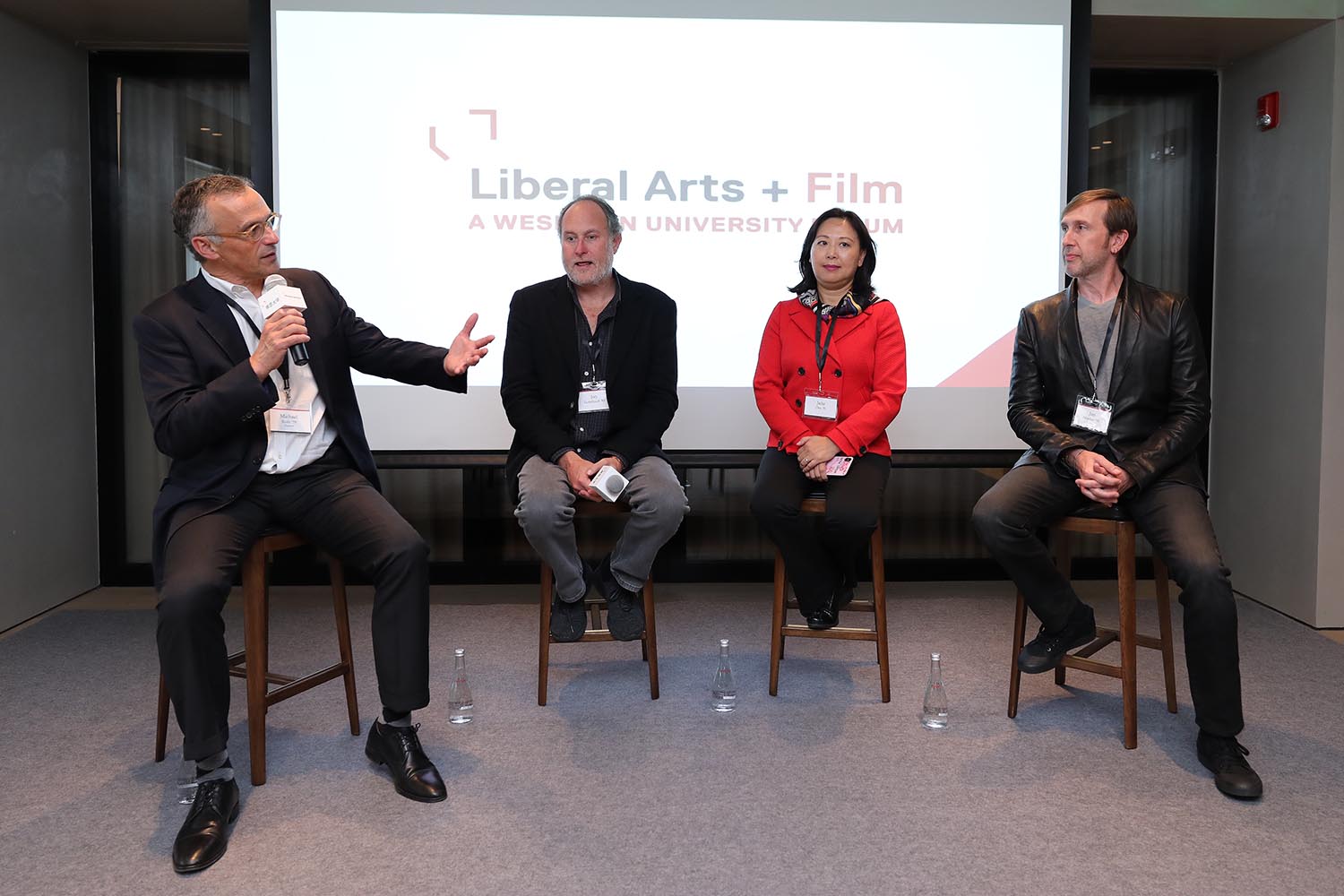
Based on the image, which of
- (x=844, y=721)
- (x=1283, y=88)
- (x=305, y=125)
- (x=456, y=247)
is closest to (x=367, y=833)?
(x=844, y=721)

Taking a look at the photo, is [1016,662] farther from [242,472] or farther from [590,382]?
[242,472]

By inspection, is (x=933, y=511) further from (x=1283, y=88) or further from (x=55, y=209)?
(x=55, y=209)

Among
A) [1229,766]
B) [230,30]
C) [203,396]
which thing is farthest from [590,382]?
Answer: [230,30]

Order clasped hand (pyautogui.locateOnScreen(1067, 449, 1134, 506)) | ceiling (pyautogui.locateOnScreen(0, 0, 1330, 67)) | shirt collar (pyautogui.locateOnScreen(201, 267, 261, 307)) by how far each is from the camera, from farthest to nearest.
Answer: ceiling (pyautogui.locateOnScreen(0, 0, 1330, 67)) < clasped hand (pyautogui.locateOnScreen(1067, 449, 1134, 506)) < shirt collar (pyautogui.locateOnScreen(201, 267, 261, 307))

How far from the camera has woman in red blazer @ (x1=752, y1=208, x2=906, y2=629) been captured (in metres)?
2.84

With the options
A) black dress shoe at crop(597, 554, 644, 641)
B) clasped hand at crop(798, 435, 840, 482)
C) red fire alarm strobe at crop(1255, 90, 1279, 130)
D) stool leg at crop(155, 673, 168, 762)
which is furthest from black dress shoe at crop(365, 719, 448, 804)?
red fire alarm strobe at crop(1255, 90, 1279, 130)

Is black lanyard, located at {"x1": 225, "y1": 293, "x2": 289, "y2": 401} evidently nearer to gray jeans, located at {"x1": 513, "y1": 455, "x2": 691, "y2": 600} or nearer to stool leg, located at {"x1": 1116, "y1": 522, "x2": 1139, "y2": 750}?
gray jeans, located at {"x1": 513, "y1": 455, "x2": 691, "y2": 600}

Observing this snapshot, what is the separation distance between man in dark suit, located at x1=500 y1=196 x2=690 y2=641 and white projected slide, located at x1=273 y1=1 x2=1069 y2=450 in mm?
651

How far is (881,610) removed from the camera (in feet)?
9.37

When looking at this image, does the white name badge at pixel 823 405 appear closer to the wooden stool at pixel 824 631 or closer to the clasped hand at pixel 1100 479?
the wooden stool at pixel 824 631

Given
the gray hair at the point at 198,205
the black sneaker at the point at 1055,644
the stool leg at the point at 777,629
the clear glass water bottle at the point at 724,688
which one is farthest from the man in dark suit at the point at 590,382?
the black sneaker at the point at 1055,644

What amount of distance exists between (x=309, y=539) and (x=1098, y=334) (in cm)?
213

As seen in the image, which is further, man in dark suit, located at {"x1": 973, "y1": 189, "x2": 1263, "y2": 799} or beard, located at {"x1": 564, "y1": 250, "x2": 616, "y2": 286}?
beard, located at {"x1": 564, "y1": 250, "x2": 616, "y2": 286}

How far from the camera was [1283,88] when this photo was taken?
12.6ft
